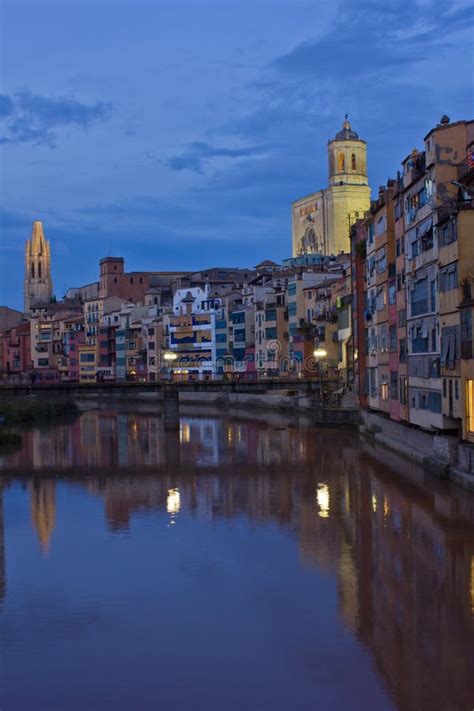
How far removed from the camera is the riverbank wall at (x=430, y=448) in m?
30.5

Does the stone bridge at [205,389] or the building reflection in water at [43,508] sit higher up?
the stone bridge at [205,389]

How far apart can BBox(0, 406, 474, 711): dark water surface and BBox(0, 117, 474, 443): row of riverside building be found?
5.54m

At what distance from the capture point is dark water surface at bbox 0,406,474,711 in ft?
49.4

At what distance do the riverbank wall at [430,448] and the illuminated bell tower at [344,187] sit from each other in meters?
88.1

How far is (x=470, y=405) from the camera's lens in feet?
100

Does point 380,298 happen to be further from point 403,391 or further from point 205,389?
point 205,389

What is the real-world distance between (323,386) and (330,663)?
50.0m

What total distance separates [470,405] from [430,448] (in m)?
5.98

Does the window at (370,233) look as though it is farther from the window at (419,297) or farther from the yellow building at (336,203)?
the yellow building at (336,203)

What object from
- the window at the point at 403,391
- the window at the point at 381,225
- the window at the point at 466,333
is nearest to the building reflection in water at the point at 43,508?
the window at the point at 466,333

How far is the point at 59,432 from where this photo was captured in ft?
211

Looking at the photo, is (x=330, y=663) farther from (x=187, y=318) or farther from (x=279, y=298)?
(x=187, y=318)

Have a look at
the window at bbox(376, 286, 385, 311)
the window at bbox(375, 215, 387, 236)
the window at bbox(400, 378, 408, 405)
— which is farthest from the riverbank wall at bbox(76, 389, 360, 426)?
the window at bbox(400, 378, 408, 405)

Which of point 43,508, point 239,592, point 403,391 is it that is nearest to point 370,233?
point 403,391
